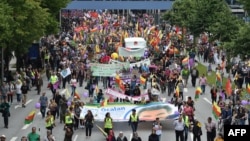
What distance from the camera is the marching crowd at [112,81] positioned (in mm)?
25312

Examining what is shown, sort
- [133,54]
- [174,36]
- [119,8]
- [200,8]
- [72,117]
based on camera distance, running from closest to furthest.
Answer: [72,117], [133,54], [200,8], [174,36], [119,8]

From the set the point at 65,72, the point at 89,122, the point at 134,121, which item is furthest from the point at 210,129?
the point at 65,72

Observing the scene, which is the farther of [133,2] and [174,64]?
[133,2]

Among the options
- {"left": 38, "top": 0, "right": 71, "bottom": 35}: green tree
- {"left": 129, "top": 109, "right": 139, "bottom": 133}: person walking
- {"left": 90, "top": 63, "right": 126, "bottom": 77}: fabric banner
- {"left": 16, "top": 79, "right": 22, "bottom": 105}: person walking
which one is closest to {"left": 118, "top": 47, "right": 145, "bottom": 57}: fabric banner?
{"left": 38, "top": 0, "right": 71, "bottom": 35}: green tree

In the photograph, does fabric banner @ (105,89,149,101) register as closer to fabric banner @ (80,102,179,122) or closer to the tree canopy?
fabric banner @ (80,102,179,122)

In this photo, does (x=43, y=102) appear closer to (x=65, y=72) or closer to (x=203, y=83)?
(x=65, y=72)

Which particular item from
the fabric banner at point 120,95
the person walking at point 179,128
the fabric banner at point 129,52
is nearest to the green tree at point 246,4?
the fabric banner at point 120,95

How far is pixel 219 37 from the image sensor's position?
5750 cm

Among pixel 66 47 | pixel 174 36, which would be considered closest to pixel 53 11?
pixel 66 47

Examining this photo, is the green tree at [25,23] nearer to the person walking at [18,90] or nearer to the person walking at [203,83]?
the person walking at [18,90]

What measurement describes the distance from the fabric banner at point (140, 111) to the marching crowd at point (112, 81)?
0.52 meters

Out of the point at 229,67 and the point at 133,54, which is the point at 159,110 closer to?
the point at 229,67

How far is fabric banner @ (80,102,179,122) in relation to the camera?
2848 centimetres

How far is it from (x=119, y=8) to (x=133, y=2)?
3.46 m
